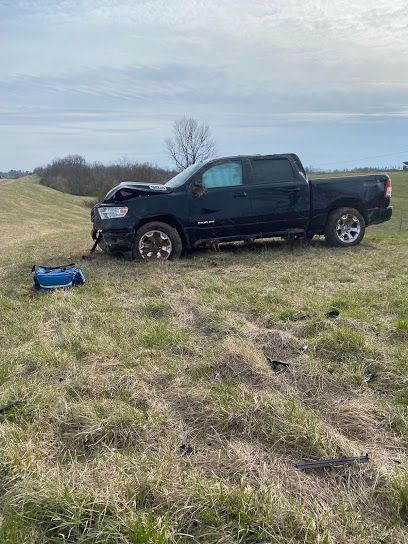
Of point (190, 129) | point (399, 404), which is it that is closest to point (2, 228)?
point (399, 404)

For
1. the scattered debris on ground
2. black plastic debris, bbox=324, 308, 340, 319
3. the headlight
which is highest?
the headlight

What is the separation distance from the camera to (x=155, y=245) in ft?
25.2

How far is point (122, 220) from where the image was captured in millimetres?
7461

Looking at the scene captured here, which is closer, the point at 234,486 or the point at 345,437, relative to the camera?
the point at 234,486

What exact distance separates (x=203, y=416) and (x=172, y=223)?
5307 millimetres

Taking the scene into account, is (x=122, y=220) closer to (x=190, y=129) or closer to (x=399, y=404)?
(x=399, y=404)

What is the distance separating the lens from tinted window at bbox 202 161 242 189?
7945 mm

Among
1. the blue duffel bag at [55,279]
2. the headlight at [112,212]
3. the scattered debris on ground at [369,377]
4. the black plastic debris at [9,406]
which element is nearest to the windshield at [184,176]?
the headlight at [112,212]

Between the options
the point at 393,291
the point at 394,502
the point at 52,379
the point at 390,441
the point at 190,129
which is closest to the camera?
the point at 394,502

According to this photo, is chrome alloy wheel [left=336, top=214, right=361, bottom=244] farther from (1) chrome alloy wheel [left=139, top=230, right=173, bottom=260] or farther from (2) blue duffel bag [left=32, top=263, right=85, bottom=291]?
(2) blue duffel bag [left=32, top=263, right=85, bottom=291]

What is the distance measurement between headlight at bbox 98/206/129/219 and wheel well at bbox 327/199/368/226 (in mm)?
3737

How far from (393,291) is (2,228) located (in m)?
24.2

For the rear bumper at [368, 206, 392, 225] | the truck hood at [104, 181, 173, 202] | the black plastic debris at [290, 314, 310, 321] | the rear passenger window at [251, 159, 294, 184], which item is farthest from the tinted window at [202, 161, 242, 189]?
the black plastic debris at [290, 314, 310, 321]

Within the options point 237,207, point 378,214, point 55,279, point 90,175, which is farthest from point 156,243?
point 90,175
